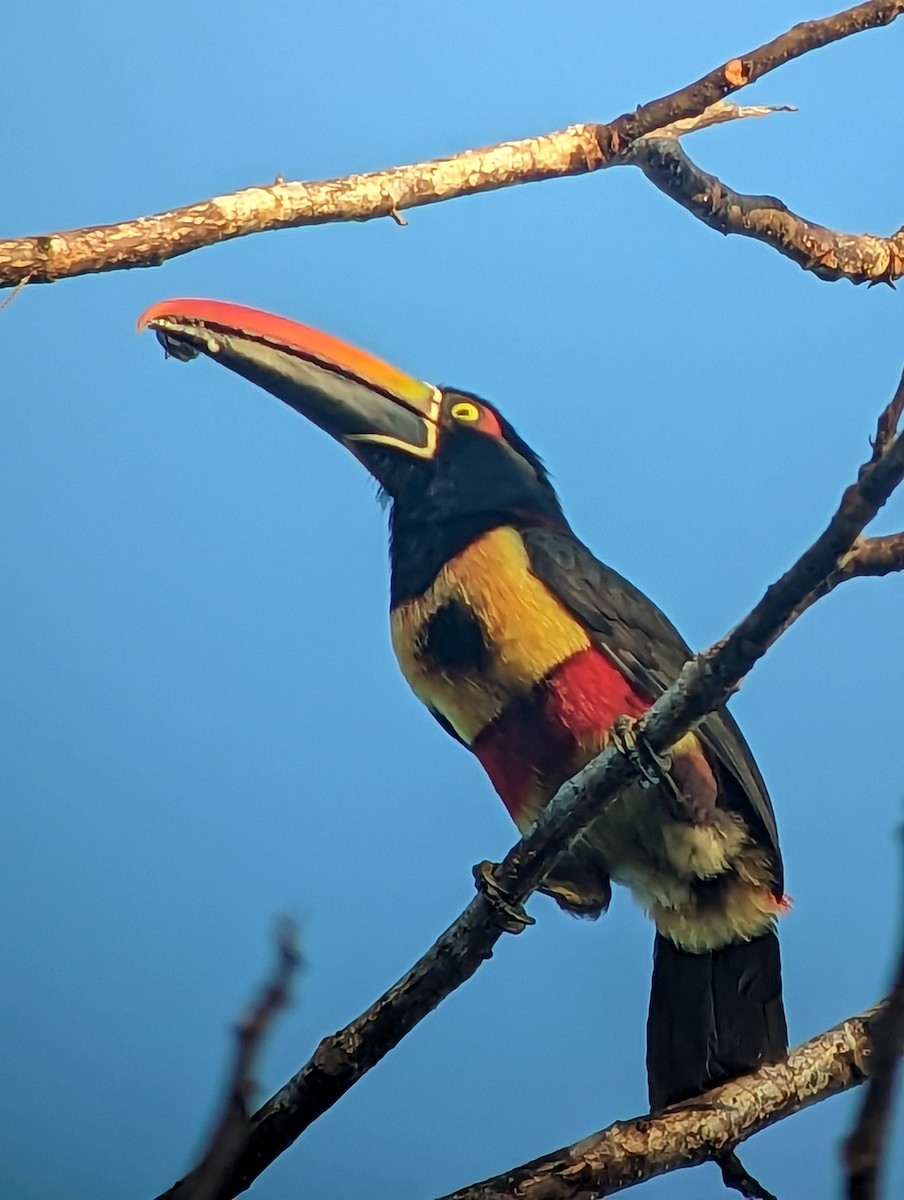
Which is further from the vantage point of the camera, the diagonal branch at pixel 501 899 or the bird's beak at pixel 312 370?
the bird's beak at pixel 312 370

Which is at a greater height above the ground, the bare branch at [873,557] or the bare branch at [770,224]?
the bare branch at [770,224]

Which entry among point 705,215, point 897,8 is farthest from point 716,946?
point 897,8

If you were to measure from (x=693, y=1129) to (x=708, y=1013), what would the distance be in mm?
145

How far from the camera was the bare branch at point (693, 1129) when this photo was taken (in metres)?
1.22

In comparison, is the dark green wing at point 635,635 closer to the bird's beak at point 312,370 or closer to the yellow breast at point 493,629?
the yellow breast at point 493,629

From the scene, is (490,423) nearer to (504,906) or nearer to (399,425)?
(399,425)

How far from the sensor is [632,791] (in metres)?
1.31

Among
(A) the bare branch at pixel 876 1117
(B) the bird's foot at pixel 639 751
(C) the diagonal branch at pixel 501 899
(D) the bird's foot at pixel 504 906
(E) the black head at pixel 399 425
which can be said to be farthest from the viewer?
(E) the black head at pixel 399 425

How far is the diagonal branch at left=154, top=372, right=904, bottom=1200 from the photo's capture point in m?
1.04

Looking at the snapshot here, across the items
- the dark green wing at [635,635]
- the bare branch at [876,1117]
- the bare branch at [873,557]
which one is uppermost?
the dark green wing at [635,635]

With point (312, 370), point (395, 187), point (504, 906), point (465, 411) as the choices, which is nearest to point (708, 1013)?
point (504, 906)

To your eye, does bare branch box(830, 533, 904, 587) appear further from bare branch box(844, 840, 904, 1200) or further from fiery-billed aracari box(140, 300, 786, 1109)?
bare branch box(844, 840, 904, 1200)

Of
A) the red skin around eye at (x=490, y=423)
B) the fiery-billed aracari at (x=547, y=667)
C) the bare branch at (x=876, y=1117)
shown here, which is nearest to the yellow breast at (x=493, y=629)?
the fiery-billed aracari at (x=547, y=667)

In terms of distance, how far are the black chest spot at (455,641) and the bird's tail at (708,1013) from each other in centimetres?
36
